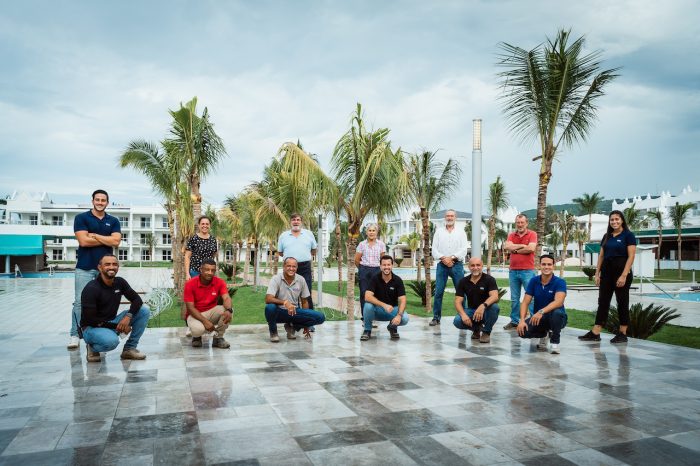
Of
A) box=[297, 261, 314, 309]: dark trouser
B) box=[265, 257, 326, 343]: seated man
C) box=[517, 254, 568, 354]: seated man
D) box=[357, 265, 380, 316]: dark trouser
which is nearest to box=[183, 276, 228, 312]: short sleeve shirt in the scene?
box=[265, 257, 326, 343]: seated man

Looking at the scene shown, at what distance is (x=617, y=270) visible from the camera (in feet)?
24.4

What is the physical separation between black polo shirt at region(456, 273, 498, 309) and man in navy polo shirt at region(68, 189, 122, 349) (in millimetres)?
4667

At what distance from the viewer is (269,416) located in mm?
4023

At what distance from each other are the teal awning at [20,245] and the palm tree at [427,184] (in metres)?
31.3

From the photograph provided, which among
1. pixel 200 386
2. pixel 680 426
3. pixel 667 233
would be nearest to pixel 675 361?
pixel 680 426

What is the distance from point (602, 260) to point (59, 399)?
706 centimetres

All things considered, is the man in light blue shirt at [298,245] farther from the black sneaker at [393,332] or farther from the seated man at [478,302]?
the seated man at [478,302]

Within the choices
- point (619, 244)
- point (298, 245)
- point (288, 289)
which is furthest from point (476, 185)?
point (288, 289)

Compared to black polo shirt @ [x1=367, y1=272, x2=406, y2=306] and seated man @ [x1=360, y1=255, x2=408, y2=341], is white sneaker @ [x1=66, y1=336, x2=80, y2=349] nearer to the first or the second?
seated man @ [x1=360, y1=255, x2=408, y2=341]

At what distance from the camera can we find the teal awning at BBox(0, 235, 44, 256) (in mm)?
34281

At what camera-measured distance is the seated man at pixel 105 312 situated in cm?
567

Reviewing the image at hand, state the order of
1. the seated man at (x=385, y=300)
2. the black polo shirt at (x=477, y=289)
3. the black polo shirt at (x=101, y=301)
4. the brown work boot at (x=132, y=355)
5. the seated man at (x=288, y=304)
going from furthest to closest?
the seated man at (x=385, y=300) < the black polo shirt at (x=477, y=289) < the seated man at (x=288, y=304) < the brown work boot at (x=132, y=355) < the black polo shirt at (x=101, y=301)

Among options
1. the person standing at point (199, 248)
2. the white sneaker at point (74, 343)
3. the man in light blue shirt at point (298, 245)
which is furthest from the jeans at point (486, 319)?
the white sneaker at point (74, 343)

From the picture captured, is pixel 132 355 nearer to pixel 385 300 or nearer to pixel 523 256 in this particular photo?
pixel 385 300
